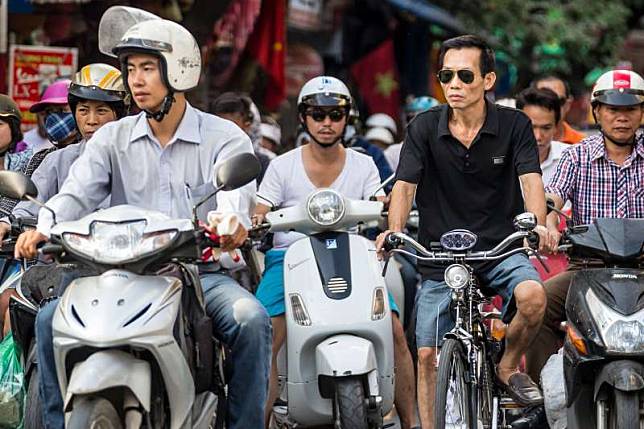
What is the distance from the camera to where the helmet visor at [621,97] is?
25.1 feet

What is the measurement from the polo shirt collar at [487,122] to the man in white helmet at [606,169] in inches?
27.8

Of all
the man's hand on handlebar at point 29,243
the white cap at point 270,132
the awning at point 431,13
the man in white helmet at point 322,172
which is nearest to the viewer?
the man's hand on handlebar at point 29,243

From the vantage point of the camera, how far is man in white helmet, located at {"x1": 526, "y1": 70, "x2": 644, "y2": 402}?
774 centimetres

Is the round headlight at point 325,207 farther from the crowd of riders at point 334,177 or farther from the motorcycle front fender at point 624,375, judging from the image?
the motorcycle front fender at point 624,375

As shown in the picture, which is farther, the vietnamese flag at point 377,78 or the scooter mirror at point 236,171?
the vietnamese flag at point 377,78

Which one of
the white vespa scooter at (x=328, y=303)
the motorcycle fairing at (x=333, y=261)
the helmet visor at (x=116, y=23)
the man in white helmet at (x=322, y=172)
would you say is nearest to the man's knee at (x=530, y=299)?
the white vespa scooter at (x=328, y=303)

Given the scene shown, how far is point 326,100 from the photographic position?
8.62 m

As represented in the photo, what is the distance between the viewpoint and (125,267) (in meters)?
5.45

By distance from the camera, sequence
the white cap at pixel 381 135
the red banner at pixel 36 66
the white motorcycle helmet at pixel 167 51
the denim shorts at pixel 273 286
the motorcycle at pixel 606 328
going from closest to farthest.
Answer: the white motorcycle helmet at pixel 167 51
the motorcycle at pixel 606 328
the denim shorts at pixel 273 286
the red banner at pixel 36 66
the white cap at pixel 381 135

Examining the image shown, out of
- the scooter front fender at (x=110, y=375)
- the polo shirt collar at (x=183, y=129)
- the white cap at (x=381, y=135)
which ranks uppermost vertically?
the white cap at (x=381, y=135)

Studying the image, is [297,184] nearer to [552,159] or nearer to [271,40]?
[552,159]

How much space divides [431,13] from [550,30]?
2937mm

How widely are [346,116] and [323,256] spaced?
58.7 inches

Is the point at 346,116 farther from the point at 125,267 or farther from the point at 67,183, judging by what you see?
the point at 125,267
